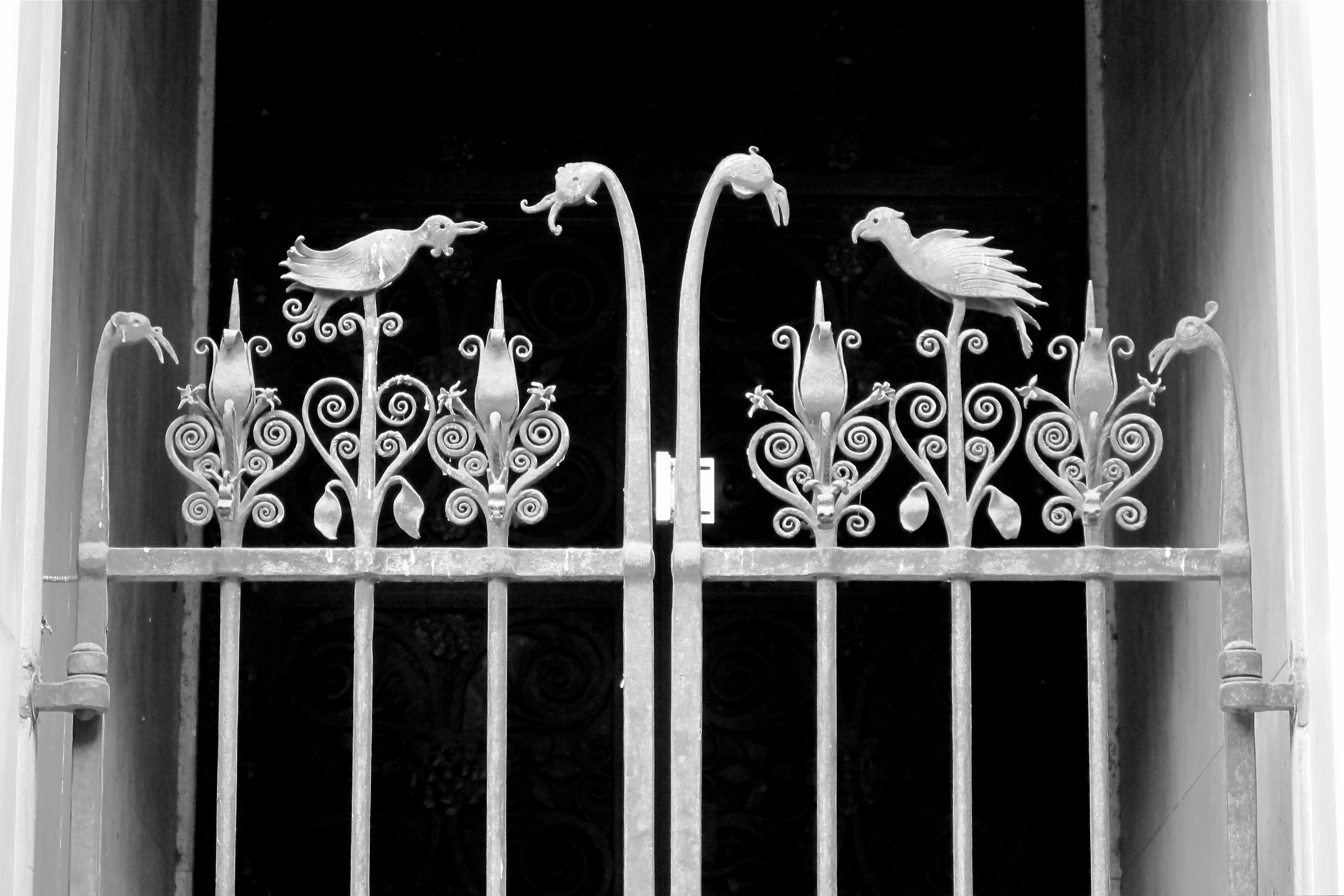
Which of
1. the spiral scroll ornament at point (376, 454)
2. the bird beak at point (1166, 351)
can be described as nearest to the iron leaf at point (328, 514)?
the spiral scroll ornament at point (376, 454)

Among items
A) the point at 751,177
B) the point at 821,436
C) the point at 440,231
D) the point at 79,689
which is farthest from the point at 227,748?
the point at 751,177

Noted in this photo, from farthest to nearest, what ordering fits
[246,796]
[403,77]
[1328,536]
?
1. [403,77]
2. [246,796]
3. [1328,536]

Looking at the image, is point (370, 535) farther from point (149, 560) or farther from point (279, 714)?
point (279, 714)

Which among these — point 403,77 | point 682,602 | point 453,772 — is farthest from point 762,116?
point 682,602

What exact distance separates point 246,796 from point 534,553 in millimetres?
2429

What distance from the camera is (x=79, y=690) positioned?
4.16 m

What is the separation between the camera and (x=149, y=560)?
427cm

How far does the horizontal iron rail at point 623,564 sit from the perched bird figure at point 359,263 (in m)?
0.42

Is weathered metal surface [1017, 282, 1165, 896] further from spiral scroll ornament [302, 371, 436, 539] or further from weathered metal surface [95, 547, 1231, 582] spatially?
spiral scroll ornament [302, 371, 436, 539]

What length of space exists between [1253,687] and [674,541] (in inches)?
38.9

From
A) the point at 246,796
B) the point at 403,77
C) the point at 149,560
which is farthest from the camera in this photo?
the point at 403,77

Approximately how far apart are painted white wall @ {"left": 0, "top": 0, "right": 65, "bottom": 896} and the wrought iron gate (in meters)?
0.09

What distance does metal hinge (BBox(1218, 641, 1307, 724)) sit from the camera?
4.11 metres

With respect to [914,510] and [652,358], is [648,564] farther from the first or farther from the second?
[652,358]
